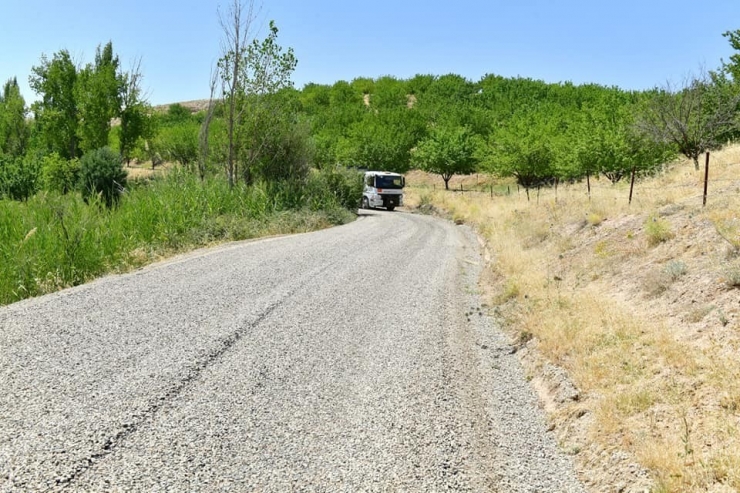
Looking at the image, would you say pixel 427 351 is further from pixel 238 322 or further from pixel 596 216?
pixel 596 216

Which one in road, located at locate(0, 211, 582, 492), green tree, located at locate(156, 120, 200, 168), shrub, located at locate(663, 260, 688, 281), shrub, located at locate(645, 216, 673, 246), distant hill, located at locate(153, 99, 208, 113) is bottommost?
road, located at locate(0, 211, 582, 492)

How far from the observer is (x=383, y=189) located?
1400 inches

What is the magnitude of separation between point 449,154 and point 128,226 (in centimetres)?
4870

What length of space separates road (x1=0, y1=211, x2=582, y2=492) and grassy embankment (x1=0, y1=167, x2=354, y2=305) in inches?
41.4

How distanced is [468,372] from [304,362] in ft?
6.55

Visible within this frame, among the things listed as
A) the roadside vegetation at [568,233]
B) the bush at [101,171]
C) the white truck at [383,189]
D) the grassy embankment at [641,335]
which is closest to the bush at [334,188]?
the roadside vegetation at [568,233]

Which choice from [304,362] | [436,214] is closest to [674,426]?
[304,362]

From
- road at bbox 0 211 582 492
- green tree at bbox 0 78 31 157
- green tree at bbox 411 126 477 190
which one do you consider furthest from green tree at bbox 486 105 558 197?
green tree at bbox 0 78 31 157

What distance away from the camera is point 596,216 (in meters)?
12.9

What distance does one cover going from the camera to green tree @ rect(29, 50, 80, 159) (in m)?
41.5

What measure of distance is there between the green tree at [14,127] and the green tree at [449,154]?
46397mm

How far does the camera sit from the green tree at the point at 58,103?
4147 cm

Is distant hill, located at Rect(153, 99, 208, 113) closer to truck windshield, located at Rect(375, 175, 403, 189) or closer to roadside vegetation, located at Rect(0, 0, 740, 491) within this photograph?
roadside vegetation, located at Rect(0, 0, 740, 491)

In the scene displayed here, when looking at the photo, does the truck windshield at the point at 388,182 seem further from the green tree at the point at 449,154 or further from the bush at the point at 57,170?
the green tree at the point at 449,154
